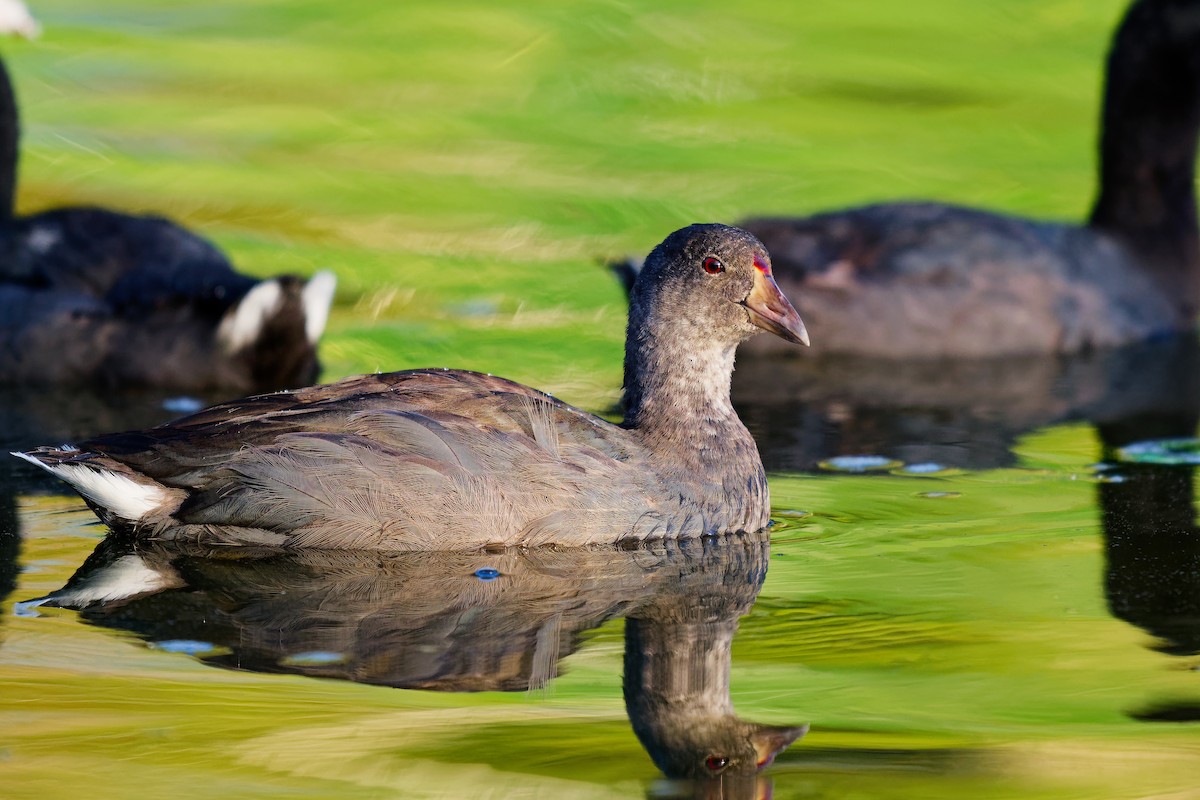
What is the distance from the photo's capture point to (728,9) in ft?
57.7

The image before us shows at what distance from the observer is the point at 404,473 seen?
20.3ft

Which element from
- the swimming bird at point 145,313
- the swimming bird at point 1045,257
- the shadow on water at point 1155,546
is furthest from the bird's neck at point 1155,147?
the swimming bird at point 145,313

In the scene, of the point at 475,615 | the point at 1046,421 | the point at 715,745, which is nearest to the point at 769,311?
the point at 475,615

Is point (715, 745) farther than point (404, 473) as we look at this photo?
No

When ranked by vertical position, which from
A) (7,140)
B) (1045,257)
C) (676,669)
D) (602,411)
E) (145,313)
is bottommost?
(676,669)

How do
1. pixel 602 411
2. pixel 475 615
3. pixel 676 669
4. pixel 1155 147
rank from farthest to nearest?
pixel 1155 147 < pixel 602 411 < pixel 475 615 < pixel 676 669

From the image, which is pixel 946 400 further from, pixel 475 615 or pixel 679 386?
pixel 475 615

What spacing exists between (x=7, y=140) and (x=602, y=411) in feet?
14.1

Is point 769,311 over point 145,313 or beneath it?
beneath

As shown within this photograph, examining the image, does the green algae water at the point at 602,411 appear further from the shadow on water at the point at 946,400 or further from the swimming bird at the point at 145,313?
the swimming bird at the point at 145,313

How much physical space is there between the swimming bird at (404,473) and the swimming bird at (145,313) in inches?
107

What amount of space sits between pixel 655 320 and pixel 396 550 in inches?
51.2

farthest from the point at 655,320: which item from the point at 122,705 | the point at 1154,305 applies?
the point at 1154,305

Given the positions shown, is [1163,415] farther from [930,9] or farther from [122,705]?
[930,9]
